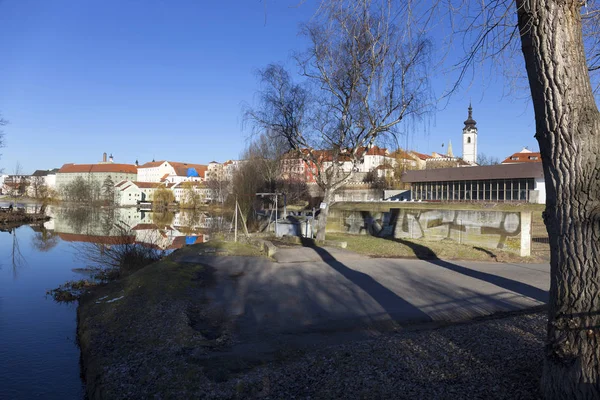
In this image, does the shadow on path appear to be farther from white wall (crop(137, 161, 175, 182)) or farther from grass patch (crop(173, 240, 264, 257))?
white wall (crop(137, 161, 175, 182))

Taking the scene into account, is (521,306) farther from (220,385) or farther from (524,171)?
(524,171)

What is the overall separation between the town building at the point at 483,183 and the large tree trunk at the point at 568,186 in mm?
32359

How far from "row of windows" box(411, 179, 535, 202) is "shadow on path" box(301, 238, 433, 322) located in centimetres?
2896

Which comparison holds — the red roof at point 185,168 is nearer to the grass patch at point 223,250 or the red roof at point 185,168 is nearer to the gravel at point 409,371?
the grass patch at point 223,250

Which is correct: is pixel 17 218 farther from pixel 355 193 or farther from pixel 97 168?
pixel 97 168

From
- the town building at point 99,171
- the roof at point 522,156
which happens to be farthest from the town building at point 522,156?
the town building at point 99,171

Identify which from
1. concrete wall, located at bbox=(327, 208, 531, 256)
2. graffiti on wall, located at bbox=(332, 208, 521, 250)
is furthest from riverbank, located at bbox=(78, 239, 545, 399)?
graffiti on wall, located at bbox=(332, 208, 521, 250)

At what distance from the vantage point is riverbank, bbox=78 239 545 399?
463cm

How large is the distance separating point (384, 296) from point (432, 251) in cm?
811

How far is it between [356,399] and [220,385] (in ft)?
4.84

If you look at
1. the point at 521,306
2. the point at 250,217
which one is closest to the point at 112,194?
the point at 250,217

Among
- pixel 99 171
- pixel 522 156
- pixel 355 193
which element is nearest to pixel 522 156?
pixel 522 156

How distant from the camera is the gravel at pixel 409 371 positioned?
14.4 feet

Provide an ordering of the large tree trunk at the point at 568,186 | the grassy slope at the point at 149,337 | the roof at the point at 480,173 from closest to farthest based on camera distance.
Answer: the large tree trunk at the point at 568,186 → the grassy slope at the point at 149,337 → the roof at the point at 480,173
